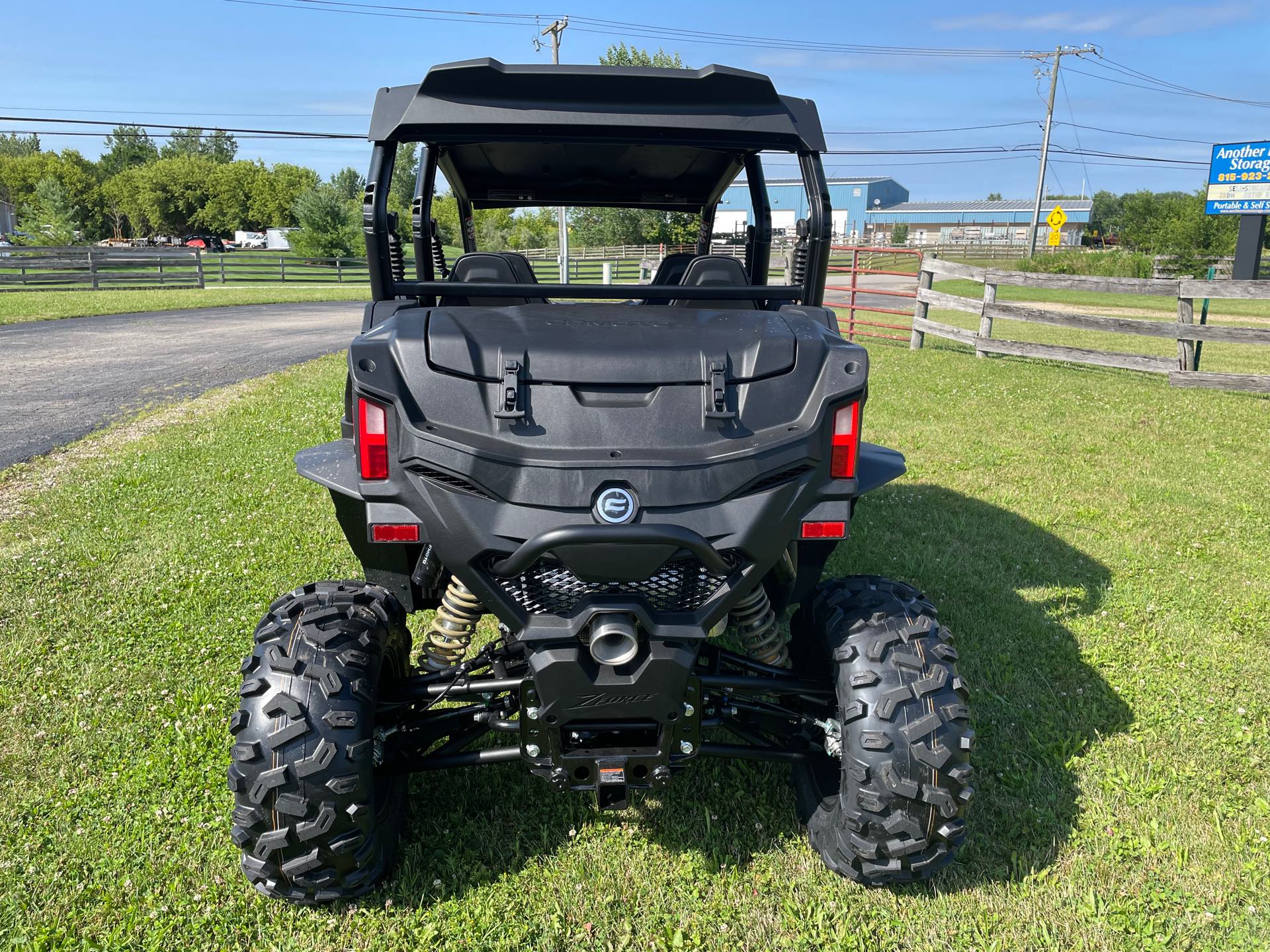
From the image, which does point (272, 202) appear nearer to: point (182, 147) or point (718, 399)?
point (182, 147)

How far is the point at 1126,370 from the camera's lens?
13336mm

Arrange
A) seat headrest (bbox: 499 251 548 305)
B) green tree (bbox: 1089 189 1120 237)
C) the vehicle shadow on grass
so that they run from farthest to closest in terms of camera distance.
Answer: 1. green tree (bbox: 1089 189 1120 237)
2. seat headrest (bbox: 499 251 548 305)
3. the vehicle shadow on grass

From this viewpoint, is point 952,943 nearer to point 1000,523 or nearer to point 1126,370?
point 1000,523

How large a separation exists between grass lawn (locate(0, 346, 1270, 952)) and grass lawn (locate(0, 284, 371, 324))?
1182 centimetres

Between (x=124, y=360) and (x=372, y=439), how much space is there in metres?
12.5

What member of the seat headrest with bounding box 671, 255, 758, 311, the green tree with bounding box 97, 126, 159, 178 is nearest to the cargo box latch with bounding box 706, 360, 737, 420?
the seat headrest with bounding box 671, 255, 758, 311

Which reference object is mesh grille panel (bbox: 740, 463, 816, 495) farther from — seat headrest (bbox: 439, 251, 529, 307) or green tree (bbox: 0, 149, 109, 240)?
green tree (bbox: 0, 149, 109, 240)

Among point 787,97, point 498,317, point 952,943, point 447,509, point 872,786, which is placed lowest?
point 952,943

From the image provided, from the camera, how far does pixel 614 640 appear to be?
2355 millimetres

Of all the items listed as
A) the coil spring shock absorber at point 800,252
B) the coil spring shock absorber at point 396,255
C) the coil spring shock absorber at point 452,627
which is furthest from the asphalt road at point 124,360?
the coil spring shock absorber at point 800,252

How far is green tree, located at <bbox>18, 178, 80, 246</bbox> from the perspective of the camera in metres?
54.9

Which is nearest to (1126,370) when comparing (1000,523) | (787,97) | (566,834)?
(1000,523)

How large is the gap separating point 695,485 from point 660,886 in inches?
50.9

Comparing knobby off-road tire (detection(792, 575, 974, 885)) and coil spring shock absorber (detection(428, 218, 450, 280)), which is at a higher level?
coil spring shock absorber (detection(428, 218, 450, 280))
